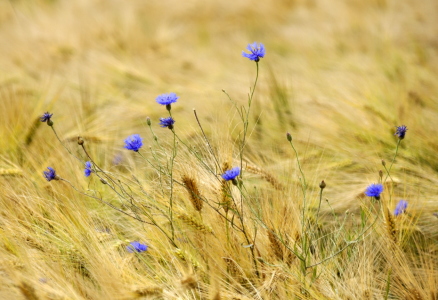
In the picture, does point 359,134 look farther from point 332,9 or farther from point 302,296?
point 332,9

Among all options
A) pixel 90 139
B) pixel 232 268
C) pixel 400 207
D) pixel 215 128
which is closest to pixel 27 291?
pixel 232 268

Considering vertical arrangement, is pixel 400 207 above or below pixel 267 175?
below

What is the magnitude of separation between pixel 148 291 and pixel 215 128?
1.68 feet

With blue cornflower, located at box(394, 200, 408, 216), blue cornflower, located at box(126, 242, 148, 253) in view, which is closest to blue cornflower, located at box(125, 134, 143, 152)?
blue cornflower, located at box(126, 242, 148, 253)

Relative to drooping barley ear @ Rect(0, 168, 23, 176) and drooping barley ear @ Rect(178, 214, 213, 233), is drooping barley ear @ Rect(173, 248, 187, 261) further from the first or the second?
drooping barley ear @ Rect(0, 168, 23, 176)

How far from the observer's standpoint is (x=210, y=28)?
3.69 m

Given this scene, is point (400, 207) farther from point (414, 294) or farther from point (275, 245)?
point (275, 245)

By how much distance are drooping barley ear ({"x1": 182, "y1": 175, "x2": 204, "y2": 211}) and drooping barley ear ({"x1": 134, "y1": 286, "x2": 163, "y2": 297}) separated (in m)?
0.23

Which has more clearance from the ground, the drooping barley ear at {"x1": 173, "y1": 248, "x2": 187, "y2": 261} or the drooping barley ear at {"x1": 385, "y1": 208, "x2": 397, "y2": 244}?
the drooping barley ear at {"x1": 385, "y1": 208, "x2": 397, "y2": 244}

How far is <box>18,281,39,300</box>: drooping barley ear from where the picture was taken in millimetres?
863

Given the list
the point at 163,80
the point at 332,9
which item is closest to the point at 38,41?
the point at 163,80

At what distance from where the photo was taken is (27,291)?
87 cm

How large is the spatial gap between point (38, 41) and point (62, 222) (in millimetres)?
2323

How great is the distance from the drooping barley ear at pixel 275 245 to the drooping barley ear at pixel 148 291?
30 cm
